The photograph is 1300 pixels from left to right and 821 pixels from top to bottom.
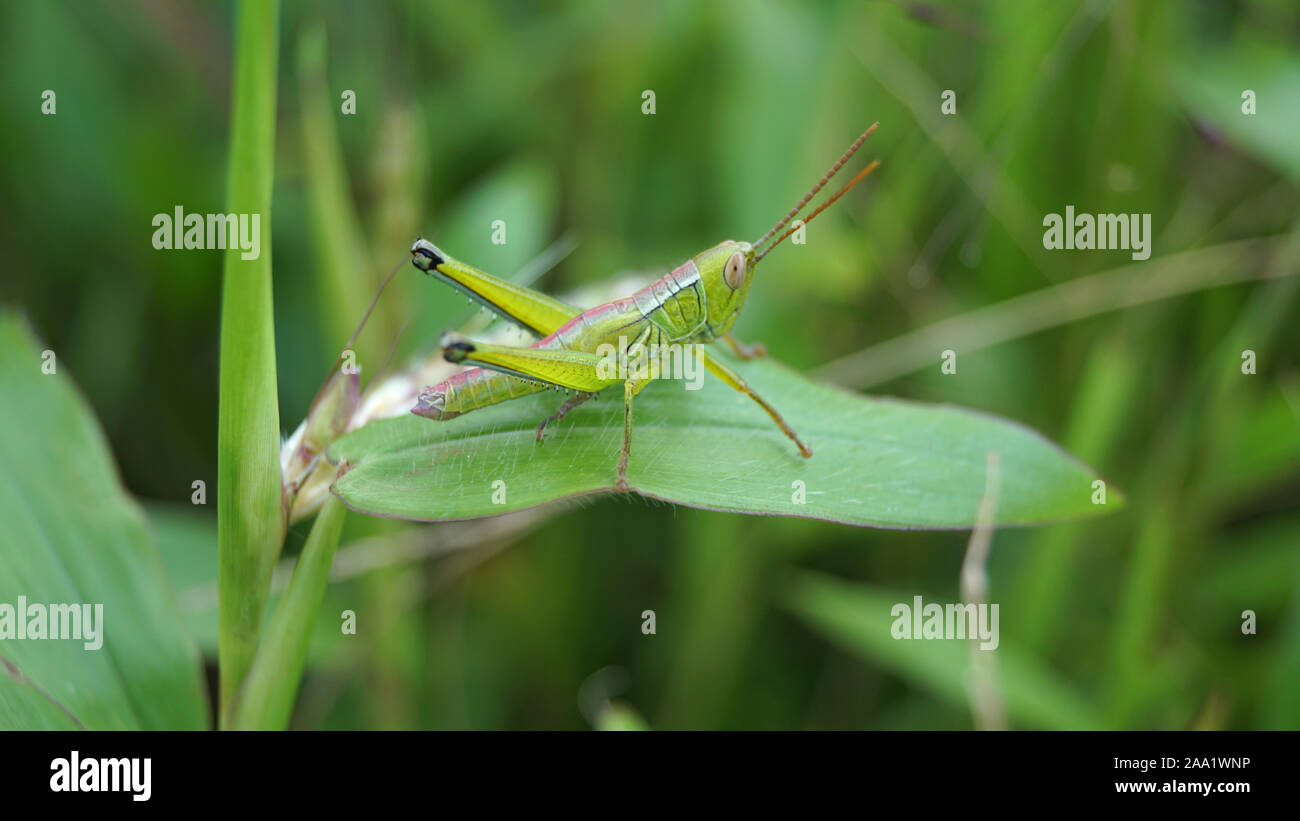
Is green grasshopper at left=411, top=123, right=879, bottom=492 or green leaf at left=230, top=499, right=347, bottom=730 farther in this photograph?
green grasshopper at left=411, top=123, right=879, bottom=492

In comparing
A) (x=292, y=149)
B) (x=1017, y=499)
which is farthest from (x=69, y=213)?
(x=1017, y=499)

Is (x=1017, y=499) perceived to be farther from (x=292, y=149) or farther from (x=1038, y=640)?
(x=292, y=149)

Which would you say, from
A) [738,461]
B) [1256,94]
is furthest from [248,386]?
[1256,94]

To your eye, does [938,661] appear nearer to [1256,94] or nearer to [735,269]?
[735,269]

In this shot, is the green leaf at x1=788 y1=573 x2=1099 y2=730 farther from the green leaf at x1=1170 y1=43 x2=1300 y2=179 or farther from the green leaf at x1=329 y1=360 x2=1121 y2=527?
the green leaf at x1=1170 y1=43 x2=1300 y2=179

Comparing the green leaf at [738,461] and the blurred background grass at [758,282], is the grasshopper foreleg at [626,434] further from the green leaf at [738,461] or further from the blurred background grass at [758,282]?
the blurred background grass at [758,282]

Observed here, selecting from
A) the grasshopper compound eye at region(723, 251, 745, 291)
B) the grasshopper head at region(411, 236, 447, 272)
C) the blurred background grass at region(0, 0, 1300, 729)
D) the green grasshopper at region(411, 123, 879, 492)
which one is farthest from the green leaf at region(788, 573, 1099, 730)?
the grasshopper head at region(411, 236, 447, 272)
